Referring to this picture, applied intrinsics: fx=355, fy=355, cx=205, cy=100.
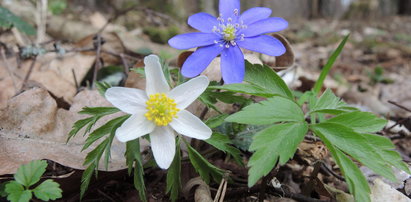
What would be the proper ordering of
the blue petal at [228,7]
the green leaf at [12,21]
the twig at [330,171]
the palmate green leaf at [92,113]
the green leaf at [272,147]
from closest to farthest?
the green leaf at [272,147], the palmate green leaf at [92,113], the blue petal at [228,7], the twig at [330,171], the green leaf at [12,21]

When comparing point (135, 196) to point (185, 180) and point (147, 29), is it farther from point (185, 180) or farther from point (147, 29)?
point (147, 29)

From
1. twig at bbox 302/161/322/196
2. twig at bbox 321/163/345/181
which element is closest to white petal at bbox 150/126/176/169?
twig at bbox 302/161/322/196

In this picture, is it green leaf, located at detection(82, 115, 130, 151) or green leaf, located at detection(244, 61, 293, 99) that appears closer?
green leaf, located at detection(82, 115, 130, 151)

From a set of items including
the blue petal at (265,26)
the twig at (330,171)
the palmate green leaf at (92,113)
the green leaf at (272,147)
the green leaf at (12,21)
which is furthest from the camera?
the green leaf at (12,21)

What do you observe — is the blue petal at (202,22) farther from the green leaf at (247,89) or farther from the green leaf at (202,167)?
the green leaf at (202,167)

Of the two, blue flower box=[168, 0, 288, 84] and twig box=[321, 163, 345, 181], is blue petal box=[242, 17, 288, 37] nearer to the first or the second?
blue flower box=[168, 0, 288, 84]

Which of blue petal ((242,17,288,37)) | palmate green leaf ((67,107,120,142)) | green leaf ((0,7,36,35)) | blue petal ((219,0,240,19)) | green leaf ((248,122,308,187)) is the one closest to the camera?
green leaf ((248,122,308,187))

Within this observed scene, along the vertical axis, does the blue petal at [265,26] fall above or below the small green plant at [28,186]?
above

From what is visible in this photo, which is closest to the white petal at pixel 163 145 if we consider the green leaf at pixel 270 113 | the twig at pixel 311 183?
the green leaf at pixel 270 113
